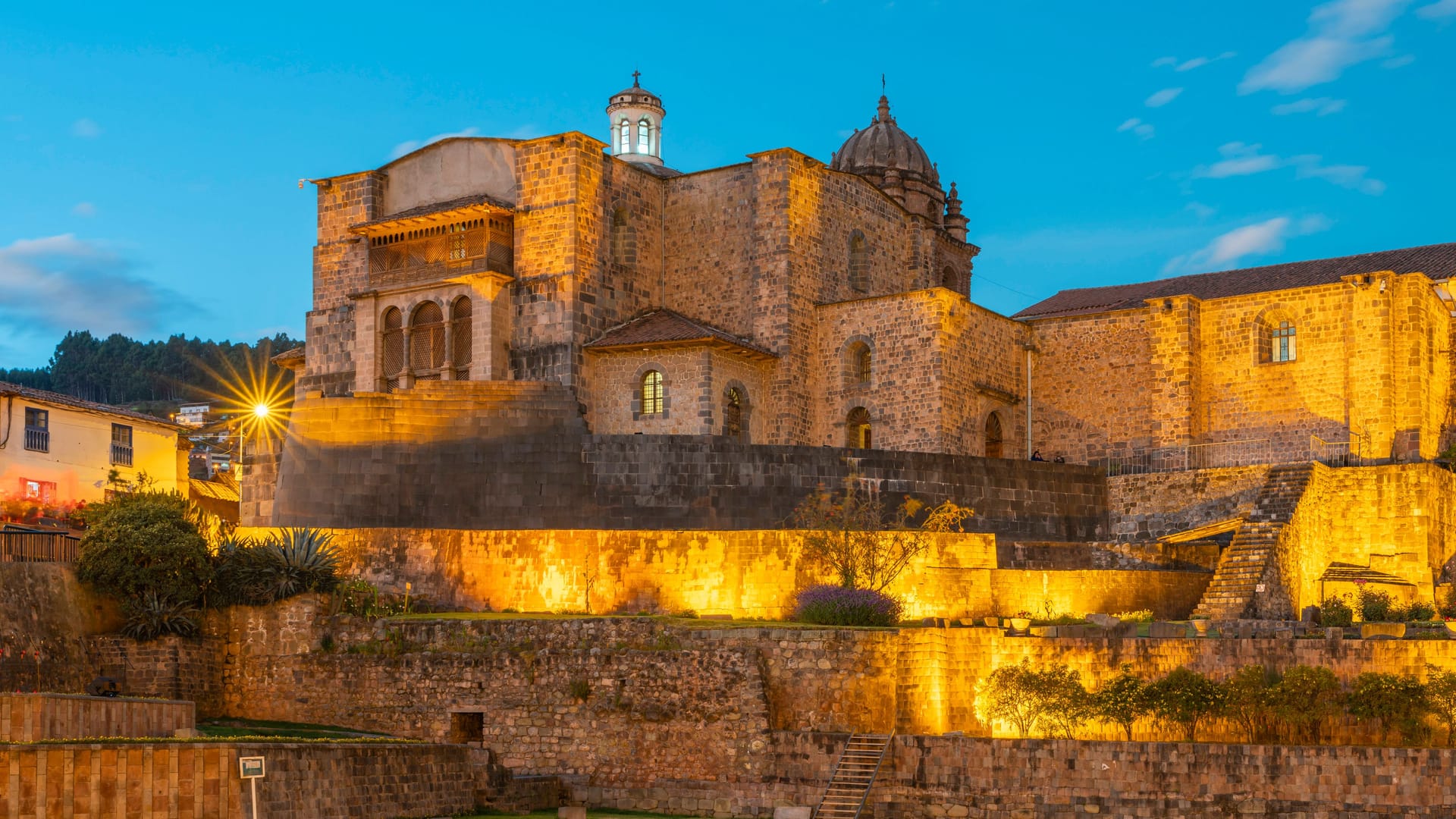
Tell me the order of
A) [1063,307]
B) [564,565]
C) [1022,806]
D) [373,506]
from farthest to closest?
[1063,307] < [373,506] < [564,565] < [1022,806]

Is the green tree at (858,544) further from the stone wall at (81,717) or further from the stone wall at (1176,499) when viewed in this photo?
the stone wall at (81,717)

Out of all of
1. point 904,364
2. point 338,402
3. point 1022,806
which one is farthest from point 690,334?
point 1022,806

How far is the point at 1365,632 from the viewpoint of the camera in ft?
89.1

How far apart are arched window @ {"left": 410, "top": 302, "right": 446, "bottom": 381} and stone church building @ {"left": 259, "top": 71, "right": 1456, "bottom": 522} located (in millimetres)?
55

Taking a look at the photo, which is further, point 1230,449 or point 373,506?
point 1230,449

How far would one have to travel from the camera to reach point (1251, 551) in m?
33.2

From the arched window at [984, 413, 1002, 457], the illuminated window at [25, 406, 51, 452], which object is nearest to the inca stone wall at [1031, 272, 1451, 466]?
the arched window at [984, 413, 1002, 457]

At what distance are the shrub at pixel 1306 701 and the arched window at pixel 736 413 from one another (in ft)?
59.5

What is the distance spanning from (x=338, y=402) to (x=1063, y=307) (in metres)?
21.0

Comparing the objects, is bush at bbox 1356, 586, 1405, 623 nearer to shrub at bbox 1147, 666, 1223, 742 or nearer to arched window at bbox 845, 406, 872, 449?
shrub at bbox 1147, 666, 1223, 742

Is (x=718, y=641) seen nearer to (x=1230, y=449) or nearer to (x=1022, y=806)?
(x=1022, y=806)

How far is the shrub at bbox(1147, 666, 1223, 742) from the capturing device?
25906 mm

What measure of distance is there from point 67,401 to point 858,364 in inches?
776

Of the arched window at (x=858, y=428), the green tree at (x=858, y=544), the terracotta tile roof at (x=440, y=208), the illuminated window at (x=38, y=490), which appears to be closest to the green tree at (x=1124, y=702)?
the green tree at (x=858, y=544)
